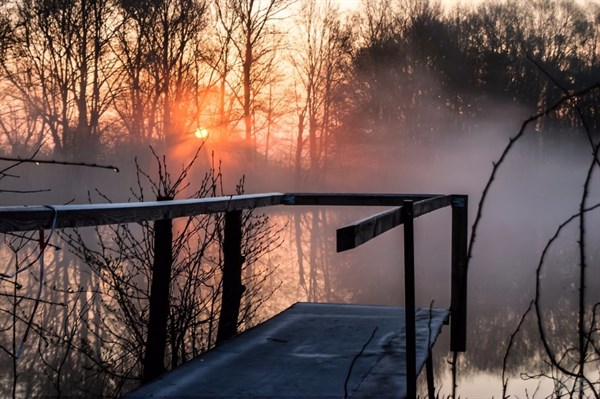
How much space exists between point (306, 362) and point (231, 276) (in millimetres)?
1519

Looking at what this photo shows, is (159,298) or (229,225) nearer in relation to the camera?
(159,298)

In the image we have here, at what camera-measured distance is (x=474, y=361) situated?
10.8m

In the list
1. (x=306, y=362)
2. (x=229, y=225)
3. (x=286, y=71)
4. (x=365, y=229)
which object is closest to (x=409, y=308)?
(x=365, y=229)

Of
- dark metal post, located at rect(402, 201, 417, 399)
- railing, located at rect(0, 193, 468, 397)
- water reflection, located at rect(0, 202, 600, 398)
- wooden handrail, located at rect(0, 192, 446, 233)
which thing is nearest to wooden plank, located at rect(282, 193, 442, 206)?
railing, located at rect(0, 193, 468, 397)

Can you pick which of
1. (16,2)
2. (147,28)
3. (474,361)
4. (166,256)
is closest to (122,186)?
(147,28)

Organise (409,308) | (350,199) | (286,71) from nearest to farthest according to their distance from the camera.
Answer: (409,308)
(350,199)
(286,71)

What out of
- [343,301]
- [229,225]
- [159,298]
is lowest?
[343,301]

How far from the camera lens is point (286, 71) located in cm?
4488

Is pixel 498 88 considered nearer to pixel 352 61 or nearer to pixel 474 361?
pixel 352 61

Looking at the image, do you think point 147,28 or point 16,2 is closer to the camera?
point 16,2

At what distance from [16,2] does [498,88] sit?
24026mm

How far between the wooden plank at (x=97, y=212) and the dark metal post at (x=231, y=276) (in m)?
0.52

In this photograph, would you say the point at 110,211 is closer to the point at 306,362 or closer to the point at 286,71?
the point at 306,362

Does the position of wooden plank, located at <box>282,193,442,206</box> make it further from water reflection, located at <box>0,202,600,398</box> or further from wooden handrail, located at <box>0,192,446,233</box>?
water reflection, located at <box>0,202,600,398</box>
